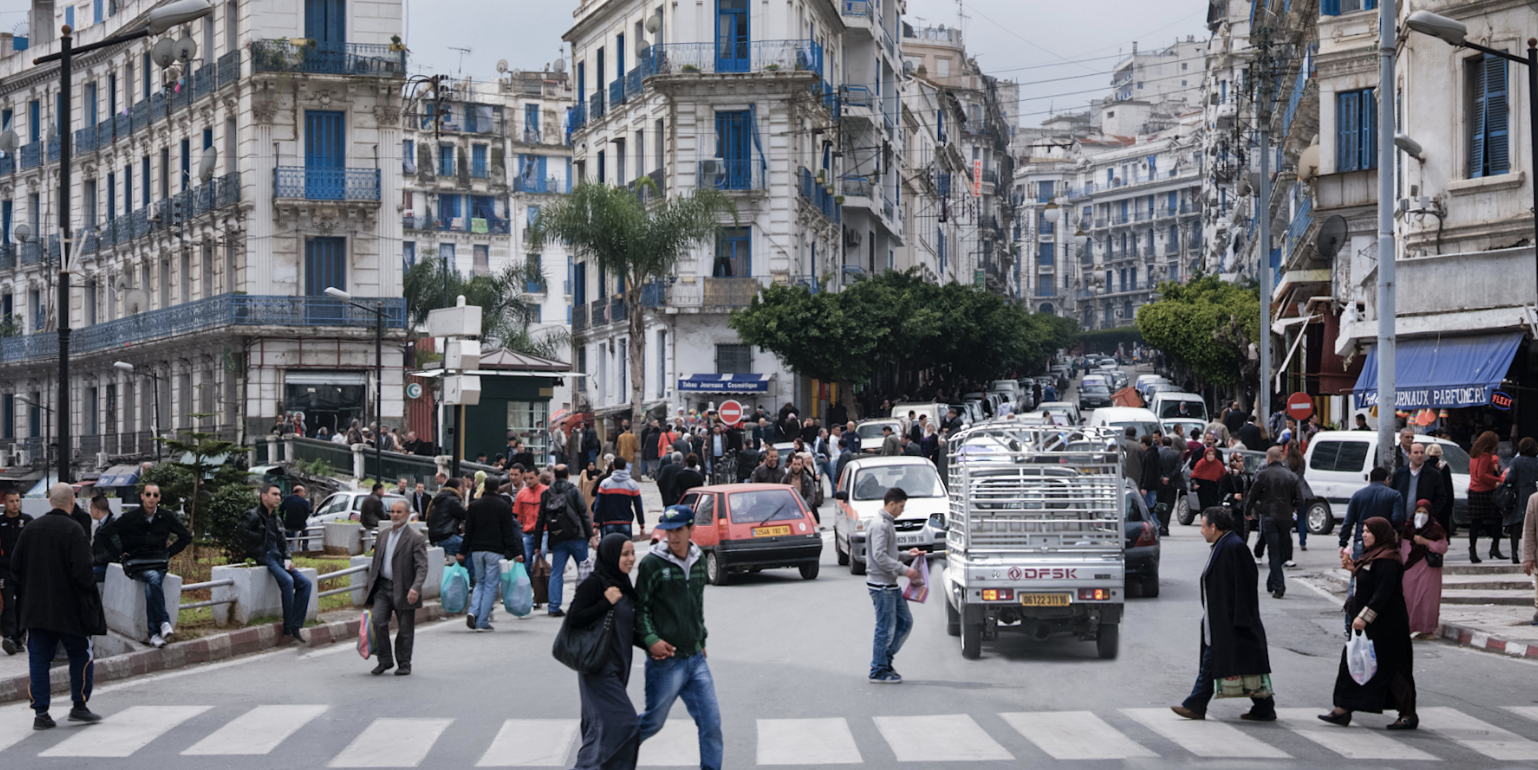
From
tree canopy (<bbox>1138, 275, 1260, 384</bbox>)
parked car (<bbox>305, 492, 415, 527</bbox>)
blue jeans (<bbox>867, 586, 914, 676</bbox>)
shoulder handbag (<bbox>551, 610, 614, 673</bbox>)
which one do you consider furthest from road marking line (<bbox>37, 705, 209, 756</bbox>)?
tree canopy (<bbox>1138, 275, 1260, 384</bbox>)

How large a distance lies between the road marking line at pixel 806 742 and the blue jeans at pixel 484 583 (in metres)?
6.49

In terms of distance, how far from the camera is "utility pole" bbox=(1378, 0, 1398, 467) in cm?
2323

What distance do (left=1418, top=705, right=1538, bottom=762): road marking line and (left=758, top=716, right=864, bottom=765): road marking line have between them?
415 cm

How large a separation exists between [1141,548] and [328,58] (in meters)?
34.0

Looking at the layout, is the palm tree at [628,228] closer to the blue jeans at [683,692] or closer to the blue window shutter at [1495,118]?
the blue window shutter at [1495,118]

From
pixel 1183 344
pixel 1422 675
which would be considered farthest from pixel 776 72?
pixel 1422 675

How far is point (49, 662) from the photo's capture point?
1250 cm

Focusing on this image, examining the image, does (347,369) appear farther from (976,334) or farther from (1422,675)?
(1422,675)

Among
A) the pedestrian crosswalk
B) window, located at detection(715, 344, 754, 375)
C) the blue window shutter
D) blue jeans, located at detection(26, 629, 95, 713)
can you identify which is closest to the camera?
the pedestrian crosswalk

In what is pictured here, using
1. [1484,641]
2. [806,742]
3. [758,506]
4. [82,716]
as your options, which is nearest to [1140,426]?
[758,506]

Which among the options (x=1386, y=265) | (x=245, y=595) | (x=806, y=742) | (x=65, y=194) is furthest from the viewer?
(x=1386, y=265)

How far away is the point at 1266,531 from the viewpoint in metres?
20.1

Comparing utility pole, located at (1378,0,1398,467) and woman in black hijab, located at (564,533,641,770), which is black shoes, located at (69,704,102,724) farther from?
utility pole, located at (1378,0,1398,467)

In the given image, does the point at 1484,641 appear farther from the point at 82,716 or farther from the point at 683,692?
the point at 82,716
